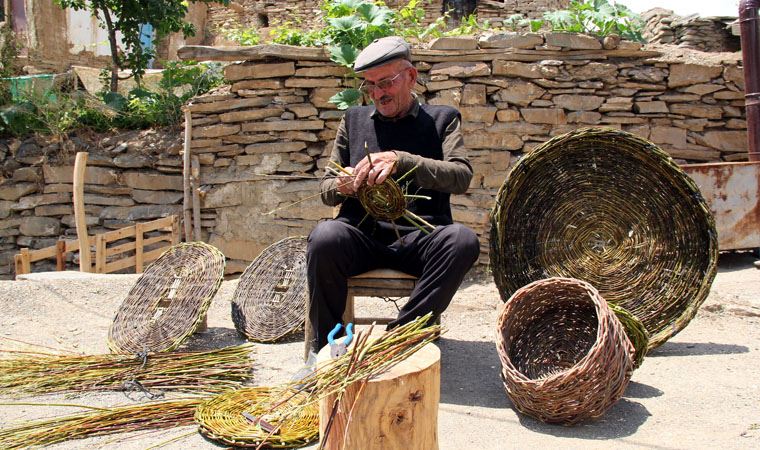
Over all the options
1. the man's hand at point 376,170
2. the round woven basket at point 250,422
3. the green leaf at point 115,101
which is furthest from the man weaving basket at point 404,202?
the green leaf at point 115,101

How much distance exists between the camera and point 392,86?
3320 mm

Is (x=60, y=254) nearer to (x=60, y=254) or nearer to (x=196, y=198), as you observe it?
(x=60, y=254)

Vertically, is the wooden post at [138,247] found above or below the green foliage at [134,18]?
below

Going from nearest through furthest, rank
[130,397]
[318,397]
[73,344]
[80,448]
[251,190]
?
[318,397] → [80,448] → [130,397] → [73,344] → [251,190]

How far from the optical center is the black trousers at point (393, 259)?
298 cm

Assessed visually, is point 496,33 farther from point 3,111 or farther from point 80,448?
point 3,111

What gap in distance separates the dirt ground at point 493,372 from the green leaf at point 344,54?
6.99ft

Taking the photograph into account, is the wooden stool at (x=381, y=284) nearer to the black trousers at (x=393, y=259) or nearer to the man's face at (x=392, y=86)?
the black trousers at (x=393, y=259)

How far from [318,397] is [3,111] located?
23.9ft

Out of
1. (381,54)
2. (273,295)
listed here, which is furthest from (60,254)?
(381,54)

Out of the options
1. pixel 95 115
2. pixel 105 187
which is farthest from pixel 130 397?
pixel 95 115

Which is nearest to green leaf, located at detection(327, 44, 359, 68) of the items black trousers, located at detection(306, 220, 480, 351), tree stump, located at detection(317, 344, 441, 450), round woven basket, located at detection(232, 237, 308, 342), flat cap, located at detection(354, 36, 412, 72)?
round woven basket, located at detection(232, 237, 308, 342)

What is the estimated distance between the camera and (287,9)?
12523 millimetres

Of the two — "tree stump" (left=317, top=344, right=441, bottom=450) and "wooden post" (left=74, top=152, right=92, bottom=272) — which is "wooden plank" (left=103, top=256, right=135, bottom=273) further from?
"tree stump" (left=317, top=344, right=441, bottom=450)
